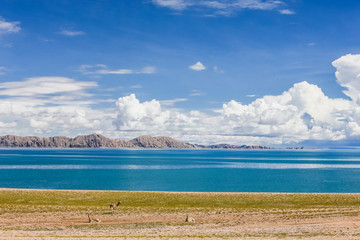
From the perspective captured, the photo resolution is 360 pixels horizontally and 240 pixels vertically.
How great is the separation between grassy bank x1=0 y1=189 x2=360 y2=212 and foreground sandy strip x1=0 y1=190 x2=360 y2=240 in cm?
237

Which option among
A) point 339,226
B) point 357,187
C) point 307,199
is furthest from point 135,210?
point 357,187

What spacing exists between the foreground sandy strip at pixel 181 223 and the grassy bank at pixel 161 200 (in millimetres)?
2367

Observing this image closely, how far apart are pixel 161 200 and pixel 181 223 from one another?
59.5ft

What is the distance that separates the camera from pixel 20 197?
5956cm

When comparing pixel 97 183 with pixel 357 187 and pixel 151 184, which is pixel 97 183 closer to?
pixel 151 184

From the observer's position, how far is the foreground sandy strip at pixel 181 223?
32344mm

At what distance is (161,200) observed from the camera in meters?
56.6

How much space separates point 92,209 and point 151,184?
162 feet

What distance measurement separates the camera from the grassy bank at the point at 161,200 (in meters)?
49.5

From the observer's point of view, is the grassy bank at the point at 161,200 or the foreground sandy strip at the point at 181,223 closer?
the foreground sandy strip at the point at 181,223

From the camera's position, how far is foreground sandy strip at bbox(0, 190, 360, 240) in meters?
32.3

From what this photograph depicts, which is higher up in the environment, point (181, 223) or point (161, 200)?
point (181, 223)

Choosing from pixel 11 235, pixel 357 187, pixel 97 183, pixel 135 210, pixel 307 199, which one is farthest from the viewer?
pixel 97 183

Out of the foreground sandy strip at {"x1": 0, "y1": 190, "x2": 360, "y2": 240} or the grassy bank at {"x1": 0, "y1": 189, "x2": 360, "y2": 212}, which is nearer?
the foreground sandy strip at {"x1": 0, "y1": 190, "x2": 360, "y2": 240}
